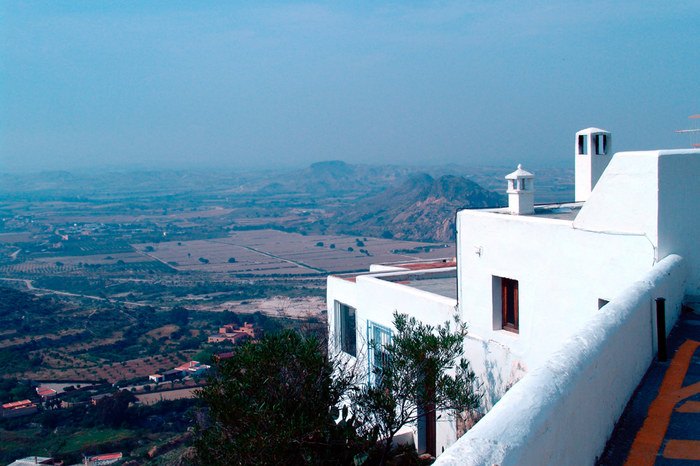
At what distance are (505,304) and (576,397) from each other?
6401mm

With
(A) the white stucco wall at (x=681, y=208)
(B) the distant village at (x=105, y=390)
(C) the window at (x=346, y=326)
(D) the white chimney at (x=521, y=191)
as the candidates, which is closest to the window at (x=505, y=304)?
(D) the white chimney at (x=521, y=191)

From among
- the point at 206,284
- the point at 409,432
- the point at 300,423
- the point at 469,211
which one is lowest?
the point at 206,284

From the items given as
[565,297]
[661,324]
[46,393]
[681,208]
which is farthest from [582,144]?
[46,393]

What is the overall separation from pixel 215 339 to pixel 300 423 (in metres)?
46.2

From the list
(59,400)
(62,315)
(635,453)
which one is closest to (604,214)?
(635,453)

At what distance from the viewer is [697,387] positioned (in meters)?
5.02

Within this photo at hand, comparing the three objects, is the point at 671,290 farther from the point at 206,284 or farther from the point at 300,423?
the point at 206,284

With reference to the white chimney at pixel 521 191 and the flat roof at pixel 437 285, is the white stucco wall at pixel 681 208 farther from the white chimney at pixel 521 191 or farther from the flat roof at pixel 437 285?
the flat roof at pixel 437 285

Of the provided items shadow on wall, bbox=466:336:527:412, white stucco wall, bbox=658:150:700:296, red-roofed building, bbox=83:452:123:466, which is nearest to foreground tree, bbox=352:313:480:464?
shadow on wall, bbox=466:336:527:412

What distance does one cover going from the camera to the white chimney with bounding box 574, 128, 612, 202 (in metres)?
12.6

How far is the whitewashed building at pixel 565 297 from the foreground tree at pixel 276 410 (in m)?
2.73

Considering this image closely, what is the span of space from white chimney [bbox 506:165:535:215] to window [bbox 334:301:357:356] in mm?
5856

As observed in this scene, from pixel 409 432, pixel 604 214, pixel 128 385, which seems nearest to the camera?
pixel 604 214

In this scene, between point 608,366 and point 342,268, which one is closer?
point 608,366
